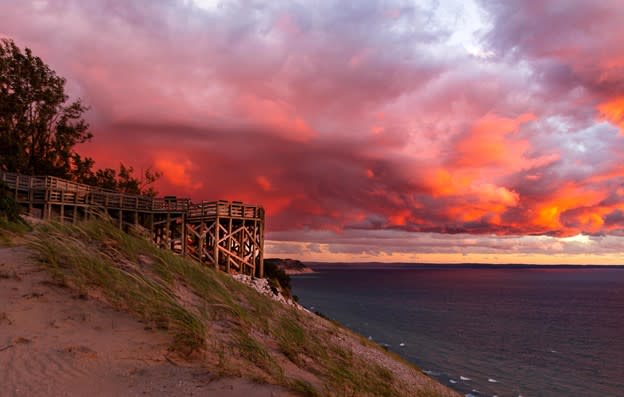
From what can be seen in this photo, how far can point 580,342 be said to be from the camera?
5497cm

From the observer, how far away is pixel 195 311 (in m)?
6.86

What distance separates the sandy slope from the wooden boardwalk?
2342cm

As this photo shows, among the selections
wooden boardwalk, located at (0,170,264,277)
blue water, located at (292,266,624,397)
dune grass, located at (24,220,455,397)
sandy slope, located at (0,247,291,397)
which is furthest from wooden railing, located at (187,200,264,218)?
sandy slope, located at (0,247,291,397)

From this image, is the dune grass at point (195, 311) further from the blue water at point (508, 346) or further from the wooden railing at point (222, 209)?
the blue water at point (508, 346)

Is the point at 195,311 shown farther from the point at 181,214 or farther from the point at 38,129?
the point at 38,129

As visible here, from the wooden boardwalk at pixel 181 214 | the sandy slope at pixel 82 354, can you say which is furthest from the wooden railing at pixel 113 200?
the sandy slope at pixel 82 354

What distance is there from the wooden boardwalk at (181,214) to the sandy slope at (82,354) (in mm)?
23419

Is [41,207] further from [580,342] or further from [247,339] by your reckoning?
[580,342]

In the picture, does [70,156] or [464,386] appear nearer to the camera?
[464,386]

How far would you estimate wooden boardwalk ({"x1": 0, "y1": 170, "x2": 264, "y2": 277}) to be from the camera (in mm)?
30453

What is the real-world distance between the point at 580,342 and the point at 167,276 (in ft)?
213

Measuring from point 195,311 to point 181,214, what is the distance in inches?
1071

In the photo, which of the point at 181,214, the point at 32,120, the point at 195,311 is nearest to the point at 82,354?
the point at 195,311

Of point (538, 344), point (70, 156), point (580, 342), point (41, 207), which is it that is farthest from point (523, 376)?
point (70, 156)
